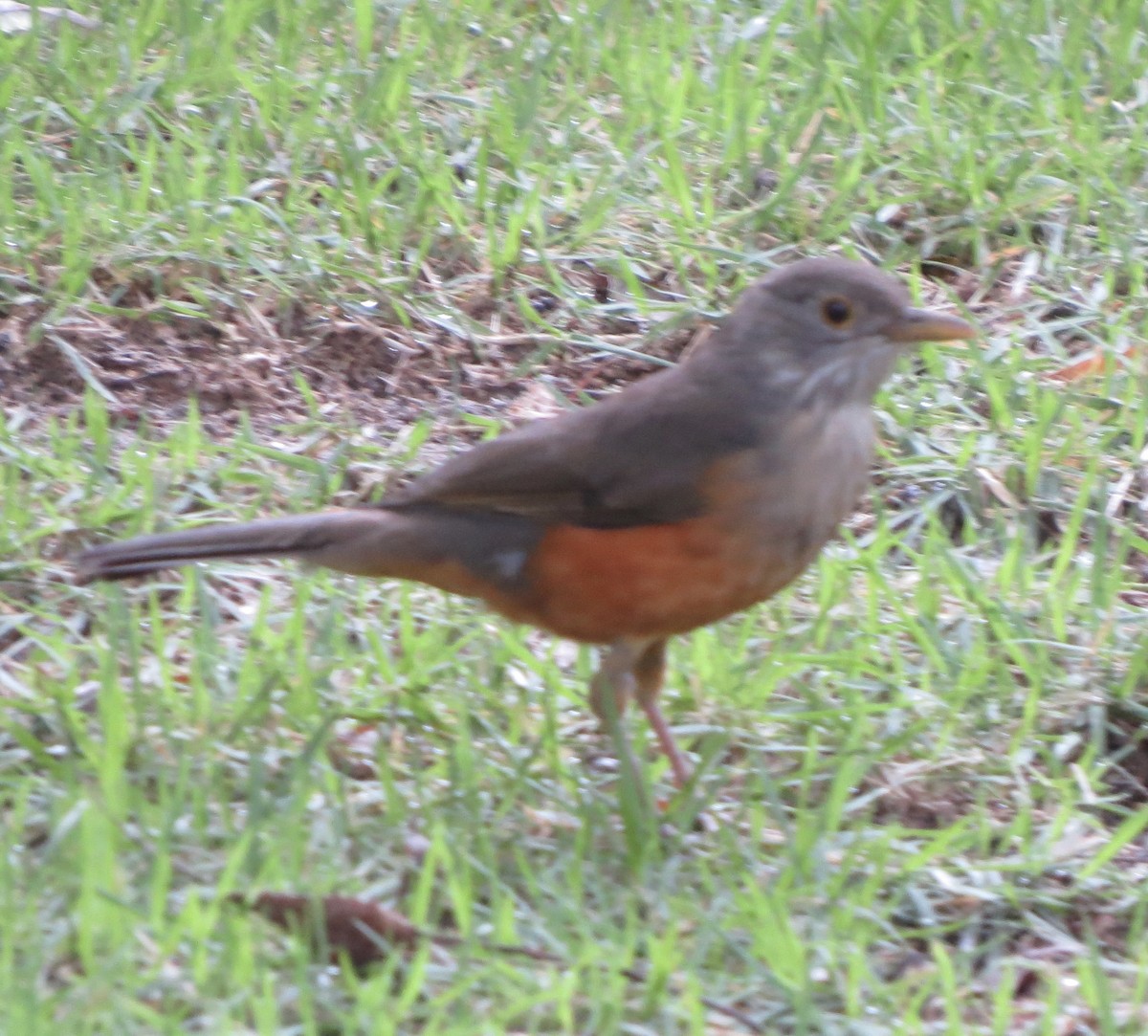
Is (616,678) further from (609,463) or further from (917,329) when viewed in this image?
(917,329)

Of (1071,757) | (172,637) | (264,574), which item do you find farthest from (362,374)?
(1071,757)

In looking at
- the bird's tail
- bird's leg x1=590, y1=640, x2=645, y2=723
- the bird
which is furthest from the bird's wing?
bird's leg x1=590, y1=640, x2=645, y2=723

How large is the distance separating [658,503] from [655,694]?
1.80 feet

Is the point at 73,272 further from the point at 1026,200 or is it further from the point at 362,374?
the point at 1026,200

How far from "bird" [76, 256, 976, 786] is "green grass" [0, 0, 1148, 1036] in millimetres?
301

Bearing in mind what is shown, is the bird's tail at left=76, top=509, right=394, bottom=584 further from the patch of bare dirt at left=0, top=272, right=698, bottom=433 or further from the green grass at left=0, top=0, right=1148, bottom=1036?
the patch of bare dirt at left=0, top=272, right=698, bottom=433

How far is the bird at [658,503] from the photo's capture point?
14.7ft

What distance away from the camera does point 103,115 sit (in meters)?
7.32

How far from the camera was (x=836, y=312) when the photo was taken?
15.7ft

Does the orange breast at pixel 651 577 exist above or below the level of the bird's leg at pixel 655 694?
above

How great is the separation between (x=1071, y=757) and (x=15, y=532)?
2.76 m

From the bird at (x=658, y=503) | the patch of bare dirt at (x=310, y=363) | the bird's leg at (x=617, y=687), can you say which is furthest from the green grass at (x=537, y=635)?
the bird at (x=658, y=503)

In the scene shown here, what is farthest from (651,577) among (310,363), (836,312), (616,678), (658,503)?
(310,363)

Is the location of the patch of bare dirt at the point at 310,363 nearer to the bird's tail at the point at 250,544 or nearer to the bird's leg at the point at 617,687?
the bird's tail at the point at 250,544
